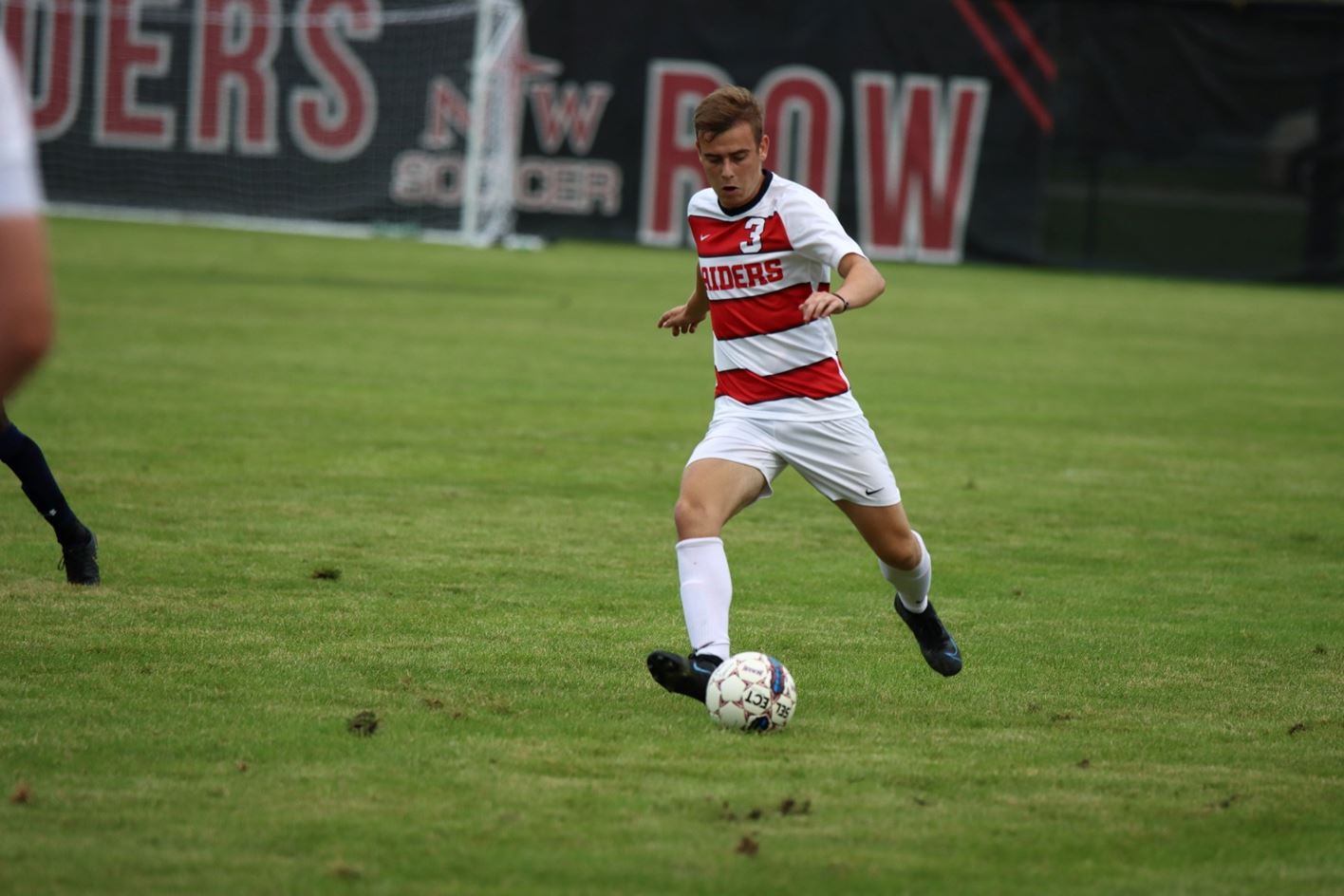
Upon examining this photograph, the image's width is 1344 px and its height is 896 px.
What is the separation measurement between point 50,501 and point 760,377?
2698mm

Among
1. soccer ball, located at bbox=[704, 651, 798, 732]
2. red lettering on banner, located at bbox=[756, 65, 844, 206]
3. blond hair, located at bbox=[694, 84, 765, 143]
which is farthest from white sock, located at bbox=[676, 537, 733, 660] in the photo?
red lettering on banner, located at bbox=[756, 65, 844, 206]

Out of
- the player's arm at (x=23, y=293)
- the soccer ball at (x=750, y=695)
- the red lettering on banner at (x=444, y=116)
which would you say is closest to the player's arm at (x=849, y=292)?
the soccer ball at (x=750, y=695)

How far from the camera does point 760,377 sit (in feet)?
18.4

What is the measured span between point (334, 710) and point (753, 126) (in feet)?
6.81

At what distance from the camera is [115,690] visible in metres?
5.26

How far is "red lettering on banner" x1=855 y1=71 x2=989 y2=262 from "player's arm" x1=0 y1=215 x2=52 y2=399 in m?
25.8

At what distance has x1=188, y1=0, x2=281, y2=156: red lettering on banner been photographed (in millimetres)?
28578

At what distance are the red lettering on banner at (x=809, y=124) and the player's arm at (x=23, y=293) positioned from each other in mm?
25657

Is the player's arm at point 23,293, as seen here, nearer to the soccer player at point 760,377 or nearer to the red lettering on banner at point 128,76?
the soccer player at point 760,377

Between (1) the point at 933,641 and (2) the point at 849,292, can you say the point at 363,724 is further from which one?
(1) the point at 933,641

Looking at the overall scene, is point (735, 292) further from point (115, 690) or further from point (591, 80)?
point (591, 80)

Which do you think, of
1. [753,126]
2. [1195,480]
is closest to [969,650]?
[753,126]

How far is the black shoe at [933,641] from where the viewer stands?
18.9 feet

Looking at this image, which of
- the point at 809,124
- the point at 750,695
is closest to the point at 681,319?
the point at 750,695
